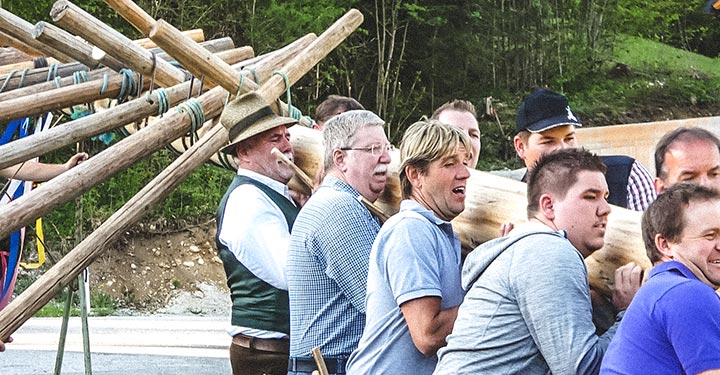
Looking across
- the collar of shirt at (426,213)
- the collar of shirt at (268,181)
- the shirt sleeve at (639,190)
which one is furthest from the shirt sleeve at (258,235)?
the shirt sleeve at (639,190)

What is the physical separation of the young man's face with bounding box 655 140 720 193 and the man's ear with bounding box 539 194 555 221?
1.19m

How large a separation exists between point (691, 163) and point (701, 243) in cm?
148

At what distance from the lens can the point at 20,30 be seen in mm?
6320

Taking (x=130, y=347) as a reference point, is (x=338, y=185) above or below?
above

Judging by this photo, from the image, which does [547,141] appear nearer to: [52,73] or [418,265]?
[418,265]

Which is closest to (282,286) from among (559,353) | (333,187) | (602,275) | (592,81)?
(333,187)

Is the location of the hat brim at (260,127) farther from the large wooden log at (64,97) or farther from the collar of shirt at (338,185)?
the large wooden log at (64,97)

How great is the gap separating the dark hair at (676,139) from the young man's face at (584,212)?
124 centimetres

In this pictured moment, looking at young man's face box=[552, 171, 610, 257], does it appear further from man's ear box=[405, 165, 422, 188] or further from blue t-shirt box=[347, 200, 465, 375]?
man's ear box=[405, 165, 422, 188]

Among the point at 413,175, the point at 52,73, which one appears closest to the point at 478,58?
the point at 52,73

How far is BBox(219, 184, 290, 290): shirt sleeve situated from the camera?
484 centimetres

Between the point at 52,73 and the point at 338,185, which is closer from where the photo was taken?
the point at 338,185

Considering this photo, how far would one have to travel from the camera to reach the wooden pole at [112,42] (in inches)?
216

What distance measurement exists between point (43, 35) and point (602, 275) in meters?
3.57
